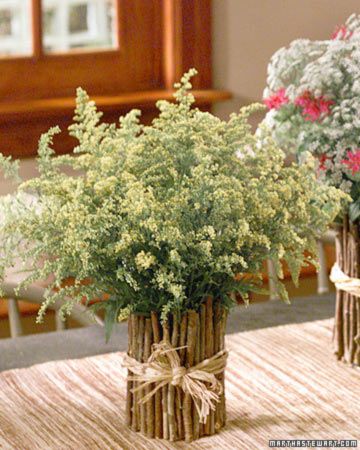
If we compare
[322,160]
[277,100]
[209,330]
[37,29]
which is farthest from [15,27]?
[209,330]

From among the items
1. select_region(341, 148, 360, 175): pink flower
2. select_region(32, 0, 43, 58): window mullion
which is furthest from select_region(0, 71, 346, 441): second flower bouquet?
select_region(32, 0, 43, 58): window mullion

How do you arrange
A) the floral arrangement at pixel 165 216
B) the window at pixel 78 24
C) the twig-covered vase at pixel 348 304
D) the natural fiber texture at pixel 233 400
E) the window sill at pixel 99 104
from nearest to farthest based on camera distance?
the floral arrangement at pixel 165 216
the natural fiber texture at pixel 233 400
the twig-covered vase at pixel 348 304
the window sill at pixel 99 104
the window at pixel 78 24

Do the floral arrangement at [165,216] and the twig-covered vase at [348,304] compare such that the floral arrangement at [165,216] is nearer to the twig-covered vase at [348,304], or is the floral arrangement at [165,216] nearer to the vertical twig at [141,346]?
the vertical twig at [141,346]

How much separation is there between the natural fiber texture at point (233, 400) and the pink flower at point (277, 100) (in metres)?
0.41

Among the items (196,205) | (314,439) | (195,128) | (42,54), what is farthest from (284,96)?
(42,54)

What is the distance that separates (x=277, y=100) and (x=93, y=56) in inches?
64.6

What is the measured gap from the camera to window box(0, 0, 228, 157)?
10.2 ft

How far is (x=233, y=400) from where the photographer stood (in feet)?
5.08

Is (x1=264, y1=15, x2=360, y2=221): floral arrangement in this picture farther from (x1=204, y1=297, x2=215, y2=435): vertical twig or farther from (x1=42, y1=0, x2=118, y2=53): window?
(x1=42, y1=0, x2=118, y2=53): window

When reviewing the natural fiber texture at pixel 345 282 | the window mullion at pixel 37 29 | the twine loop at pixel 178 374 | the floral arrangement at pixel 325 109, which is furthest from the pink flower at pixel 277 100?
the window mullion at pixel 37 29

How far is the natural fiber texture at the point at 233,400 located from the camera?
1.42 meters

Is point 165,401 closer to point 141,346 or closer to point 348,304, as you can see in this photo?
point 141,346

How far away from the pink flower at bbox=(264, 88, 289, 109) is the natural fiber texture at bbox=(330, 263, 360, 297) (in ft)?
0.89

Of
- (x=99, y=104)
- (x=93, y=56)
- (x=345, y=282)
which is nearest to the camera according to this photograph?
(x=345, y=282)
